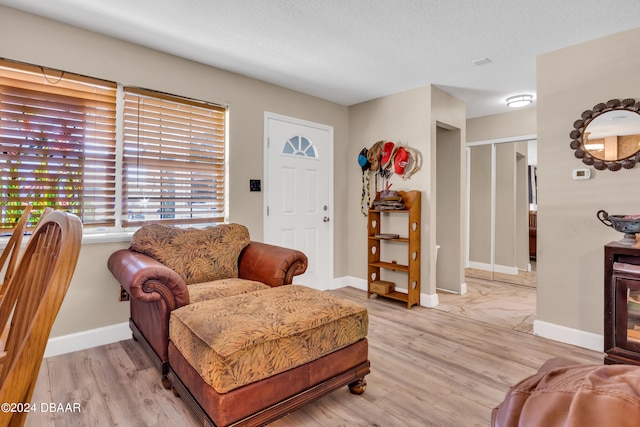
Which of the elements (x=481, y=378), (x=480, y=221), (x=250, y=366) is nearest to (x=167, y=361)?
(x=250, y=366)

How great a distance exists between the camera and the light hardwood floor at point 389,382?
172 centimetres

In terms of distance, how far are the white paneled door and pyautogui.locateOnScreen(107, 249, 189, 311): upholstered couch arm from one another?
5.61 ft

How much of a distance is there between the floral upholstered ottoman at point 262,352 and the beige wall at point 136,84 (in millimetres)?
1135

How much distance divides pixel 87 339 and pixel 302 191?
244 cm

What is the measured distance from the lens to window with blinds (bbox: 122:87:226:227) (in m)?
2.75

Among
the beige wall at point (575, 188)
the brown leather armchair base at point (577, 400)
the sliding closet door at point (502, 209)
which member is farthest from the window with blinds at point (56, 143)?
the sliding closet door at point (502, 209)

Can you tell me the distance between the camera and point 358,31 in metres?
2.51

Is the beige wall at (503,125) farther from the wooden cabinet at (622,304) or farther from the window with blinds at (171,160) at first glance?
the window with blinds at (171,160)

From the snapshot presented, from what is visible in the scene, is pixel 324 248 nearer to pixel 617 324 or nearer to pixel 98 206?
pixel 98 206

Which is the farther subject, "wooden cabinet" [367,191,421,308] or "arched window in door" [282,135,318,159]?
"arched window in door" [282,135,318,159]

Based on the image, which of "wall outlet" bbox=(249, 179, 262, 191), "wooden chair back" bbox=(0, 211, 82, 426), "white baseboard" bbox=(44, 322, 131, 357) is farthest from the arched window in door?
"wooden chair back" bbox=(0, 211, 82, 426)

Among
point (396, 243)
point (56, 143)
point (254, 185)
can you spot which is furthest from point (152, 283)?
point (396, 243)

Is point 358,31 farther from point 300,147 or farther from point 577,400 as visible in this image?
point 577,400

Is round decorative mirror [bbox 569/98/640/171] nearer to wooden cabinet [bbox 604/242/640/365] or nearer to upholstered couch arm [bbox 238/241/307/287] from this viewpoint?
wooden cabinet [bbox 604/242/640/365]
